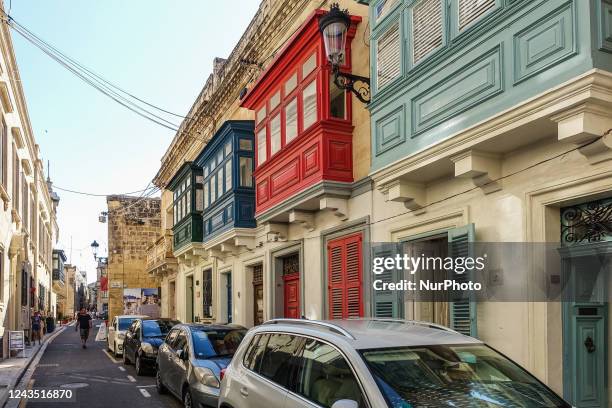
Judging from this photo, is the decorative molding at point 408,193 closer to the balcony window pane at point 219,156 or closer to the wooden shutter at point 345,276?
the wooden shutter at point 345,276

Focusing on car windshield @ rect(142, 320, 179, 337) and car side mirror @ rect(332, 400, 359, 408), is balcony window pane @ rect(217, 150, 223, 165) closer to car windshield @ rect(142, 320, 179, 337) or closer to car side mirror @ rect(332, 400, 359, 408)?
car windshield @ rect(142, 320, 179, 337)

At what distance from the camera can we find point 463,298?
8586 millimetres

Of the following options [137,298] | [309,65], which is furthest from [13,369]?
[137,298]

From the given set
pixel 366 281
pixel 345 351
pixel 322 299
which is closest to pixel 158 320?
pixel 322 299

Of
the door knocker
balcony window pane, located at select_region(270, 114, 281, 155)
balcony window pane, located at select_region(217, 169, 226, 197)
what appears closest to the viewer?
the door knocker

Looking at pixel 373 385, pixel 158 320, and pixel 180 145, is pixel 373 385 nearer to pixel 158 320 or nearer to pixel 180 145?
pixel 158 320

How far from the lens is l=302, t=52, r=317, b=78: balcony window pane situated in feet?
38.8

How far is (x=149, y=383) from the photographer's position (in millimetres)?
13148

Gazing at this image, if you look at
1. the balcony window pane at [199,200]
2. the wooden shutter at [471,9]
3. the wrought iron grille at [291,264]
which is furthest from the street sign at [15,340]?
the wooden shutter at [471,9]

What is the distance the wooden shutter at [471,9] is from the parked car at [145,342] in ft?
34.0

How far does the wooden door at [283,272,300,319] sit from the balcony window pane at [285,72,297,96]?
14.0 feet

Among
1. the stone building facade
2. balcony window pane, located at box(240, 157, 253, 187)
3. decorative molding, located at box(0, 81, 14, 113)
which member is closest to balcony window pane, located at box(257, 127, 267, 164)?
balcony window pane, located at box(240, 157, 253, 187)

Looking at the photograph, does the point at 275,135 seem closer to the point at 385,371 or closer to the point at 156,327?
the point at 156,327

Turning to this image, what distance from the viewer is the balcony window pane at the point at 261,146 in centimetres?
1441
